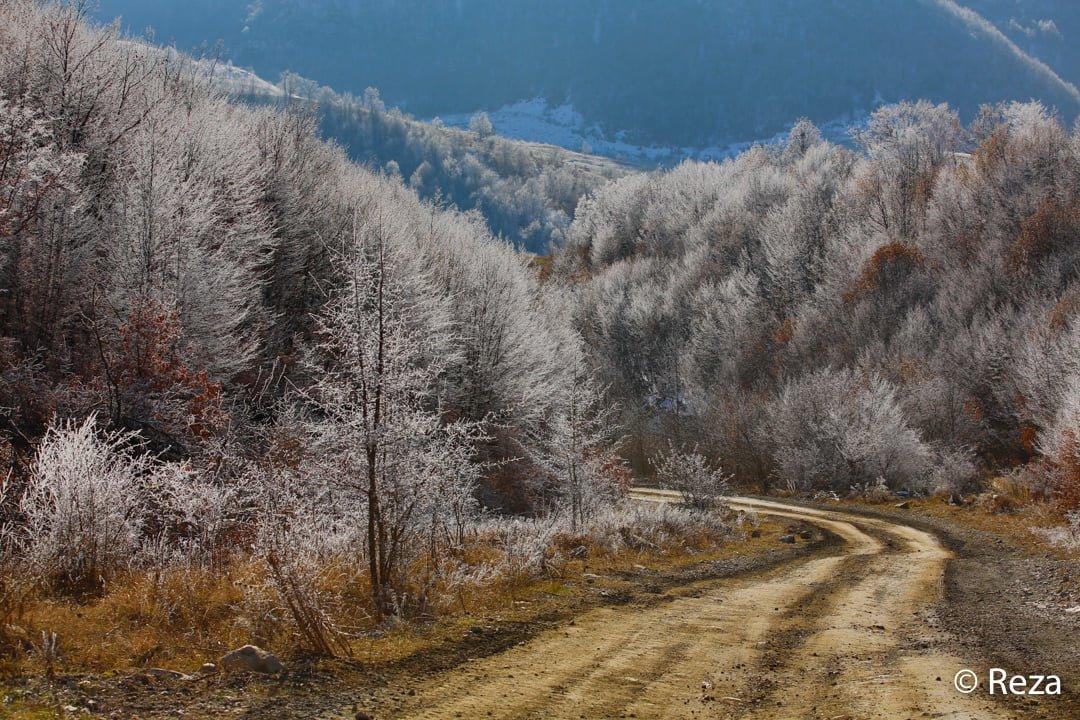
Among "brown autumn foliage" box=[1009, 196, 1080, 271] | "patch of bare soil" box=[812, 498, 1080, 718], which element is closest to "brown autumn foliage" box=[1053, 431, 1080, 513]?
"patch of bare soil" box=[812, 498, 1080, 718]

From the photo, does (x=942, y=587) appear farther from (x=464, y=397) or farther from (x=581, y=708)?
(x=464, y=397)

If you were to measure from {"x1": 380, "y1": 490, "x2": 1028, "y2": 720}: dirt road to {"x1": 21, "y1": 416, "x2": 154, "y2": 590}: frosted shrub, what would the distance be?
4.30m

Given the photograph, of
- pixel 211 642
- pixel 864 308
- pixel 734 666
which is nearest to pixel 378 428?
pixel 211 642

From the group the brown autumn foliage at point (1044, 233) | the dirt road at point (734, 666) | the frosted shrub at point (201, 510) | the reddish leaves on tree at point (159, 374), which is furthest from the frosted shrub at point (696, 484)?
the brown autumn foliage at point (1044, 233)

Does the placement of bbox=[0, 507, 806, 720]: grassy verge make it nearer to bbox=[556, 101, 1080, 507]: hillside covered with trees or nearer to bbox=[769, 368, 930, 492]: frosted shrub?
bbox=[556, 101, 1080, 507]: hillside covered with trees

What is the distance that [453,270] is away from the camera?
37.1 m

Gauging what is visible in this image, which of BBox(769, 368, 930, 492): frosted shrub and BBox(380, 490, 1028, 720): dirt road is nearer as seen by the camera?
BBox(380, 490, 1028, 720): dirt road

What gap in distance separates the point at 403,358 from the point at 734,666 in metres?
5.21

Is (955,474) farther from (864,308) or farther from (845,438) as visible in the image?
(864,308)

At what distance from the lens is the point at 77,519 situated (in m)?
8.21

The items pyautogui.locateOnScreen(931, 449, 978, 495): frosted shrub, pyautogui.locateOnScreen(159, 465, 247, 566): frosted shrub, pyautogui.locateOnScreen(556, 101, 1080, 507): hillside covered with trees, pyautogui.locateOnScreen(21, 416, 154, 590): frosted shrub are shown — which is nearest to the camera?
pyautogui.locateOnScreen(21, 416, 154, 590): frosted shrub

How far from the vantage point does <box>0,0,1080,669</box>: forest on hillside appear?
894 centimetres

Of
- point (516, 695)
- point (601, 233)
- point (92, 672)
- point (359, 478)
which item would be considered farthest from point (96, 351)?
point (601, 233)

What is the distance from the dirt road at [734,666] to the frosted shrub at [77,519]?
14.1ft
